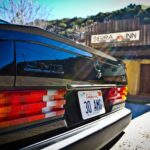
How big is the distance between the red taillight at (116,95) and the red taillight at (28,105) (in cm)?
121

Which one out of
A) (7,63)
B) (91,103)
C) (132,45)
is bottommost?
(91,103)

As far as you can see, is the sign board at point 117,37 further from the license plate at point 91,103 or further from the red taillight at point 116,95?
the license plate at point 91,103

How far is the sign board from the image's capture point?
16.9 meters

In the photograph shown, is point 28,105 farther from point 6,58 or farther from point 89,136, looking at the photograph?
point 89,136

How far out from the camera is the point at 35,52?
6.02ft

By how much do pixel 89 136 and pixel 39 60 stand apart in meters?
0.91

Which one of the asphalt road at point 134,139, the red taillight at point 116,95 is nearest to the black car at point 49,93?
the red taillight at point 116,95

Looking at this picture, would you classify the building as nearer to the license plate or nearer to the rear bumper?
the rear bumper

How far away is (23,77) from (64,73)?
534mm

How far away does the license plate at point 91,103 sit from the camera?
243cm

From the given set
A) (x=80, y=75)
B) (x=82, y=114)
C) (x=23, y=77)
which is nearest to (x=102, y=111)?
(x=82, y=114)

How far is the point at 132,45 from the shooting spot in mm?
17156

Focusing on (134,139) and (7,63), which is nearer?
(7,63)

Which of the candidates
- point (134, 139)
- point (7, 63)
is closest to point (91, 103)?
point (7, 63)
